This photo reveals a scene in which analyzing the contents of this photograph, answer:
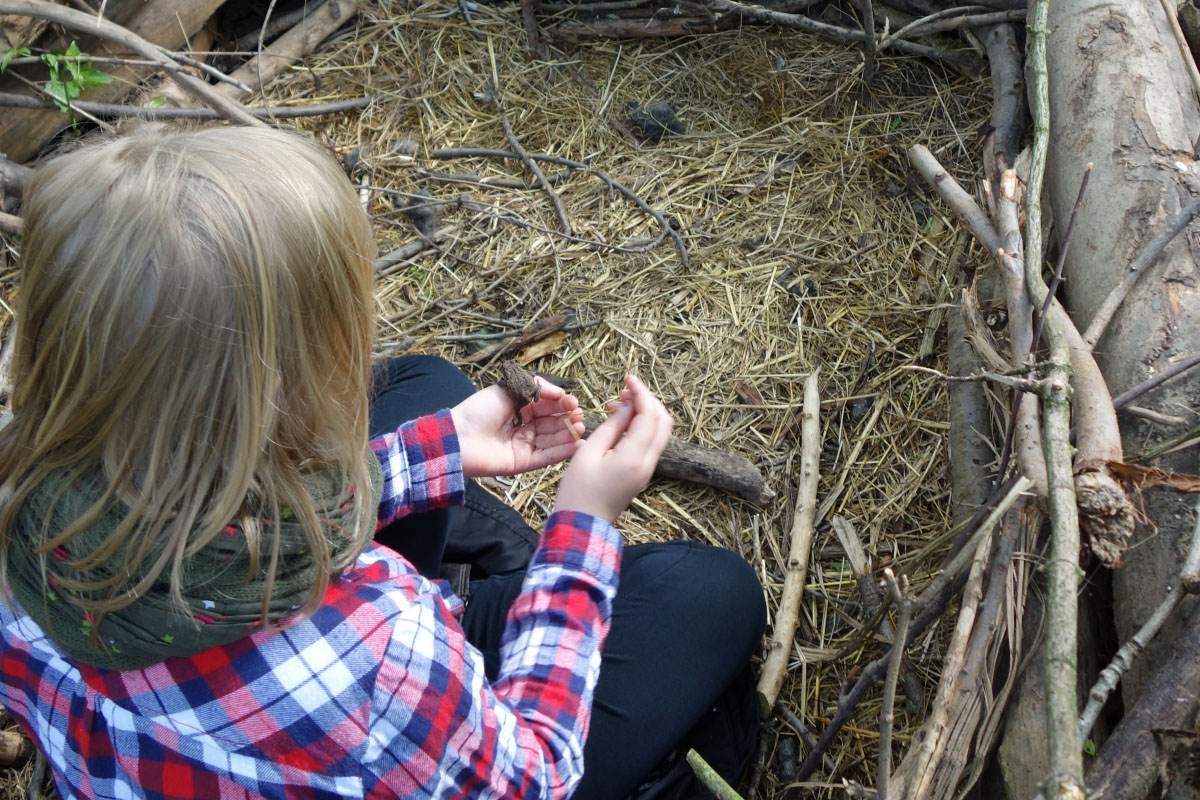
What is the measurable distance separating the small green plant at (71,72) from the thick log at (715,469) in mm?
1701

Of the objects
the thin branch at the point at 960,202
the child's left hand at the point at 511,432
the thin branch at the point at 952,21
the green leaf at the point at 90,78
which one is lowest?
the child's left hand at the point at 511,432

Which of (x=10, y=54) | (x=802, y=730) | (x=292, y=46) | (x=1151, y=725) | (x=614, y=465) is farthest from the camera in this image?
(x=292, y=46)

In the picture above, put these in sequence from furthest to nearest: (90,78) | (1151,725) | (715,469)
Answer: (90,78) < (715,469) < (1151,725)

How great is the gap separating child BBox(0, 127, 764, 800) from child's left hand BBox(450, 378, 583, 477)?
41cm

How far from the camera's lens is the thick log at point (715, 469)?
201 centimetres

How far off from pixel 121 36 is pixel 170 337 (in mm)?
1988

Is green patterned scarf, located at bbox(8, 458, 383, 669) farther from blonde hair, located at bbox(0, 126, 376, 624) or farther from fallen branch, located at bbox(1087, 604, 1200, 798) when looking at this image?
fallen branch, located at bbox(1087, 604, 1200, 798)

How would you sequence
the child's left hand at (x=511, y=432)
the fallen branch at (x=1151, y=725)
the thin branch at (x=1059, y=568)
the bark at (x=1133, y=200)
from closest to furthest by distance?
the thin branch at (x=1059, y=568), the fallen branch at (x=1151, y=725), the bark at (x=1133, y=200), the child's left hand at (x=511, y=432)

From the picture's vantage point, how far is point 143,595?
898mm

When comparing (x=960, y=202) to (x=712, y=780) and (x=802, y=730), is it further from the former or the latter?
(x=712, y=780)

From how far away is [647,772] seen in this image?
150cm

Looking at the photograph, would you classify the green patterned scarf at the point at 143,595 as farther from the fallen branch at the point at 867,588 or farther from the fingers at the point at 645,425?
the fallen branch at the point at 867,588

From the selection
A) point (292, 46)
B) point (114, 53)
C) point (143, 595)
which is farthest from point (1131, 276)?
point (114, 53)

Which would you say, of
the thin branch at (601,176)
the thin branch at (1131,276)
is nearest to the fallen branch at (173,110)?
the thin branch at (601,176)
